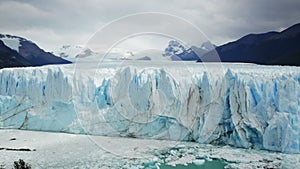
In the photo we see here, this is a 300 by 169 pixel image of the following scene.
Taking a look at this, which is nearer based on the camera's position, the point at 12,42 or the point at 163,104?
the point at 163,104

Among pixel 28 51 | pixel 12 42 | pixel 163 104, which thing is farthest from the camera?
pixel 12 42

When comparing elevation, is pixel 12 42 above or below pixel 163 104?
above

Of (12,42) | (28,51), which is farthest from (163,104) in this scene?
(12,42)

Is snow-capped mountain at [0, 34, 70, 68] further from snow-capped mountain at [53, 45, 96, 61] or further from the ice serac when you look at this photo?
the ice serac

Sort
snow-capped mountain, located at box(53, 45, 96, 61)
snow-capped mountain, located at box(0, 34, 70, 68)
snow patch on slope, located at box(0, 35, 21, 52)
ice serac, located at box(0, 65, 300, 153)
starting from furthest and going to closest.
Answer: snow-capped mountain, located at box(0, 34, 70, 68), snow patch on slope, located at box(0, 35, 21, 52), snow-capped mountain, located at box(53, 45, 96, 61), ice serac, located at box(0, 65, 300, 153)

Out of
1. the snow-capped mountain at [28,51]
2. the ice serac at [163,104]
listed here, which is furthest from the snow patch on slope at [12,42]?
the ice serac at [163,104]

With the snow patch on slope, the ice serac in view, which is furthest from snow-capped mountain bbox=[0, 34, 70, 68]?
the ice serac

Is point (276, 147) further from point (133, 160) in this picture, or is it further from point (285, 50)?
point (285, 50)

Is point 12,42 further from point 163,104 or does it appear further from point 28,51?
point 163,104

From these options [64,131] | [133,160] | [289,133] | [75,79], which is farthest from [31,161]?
[289,133]
